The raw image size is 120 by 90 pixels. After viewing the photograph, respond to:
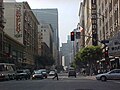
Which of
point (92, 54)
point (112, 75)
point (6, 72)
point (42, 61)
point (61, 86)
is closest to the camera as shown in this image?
point (61, 86)

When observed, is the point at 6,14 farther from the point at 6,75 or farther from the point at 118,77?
the point at 118,77

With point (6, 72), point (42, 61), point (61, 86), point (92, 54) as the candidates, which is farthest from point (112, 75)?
point (42, 61)

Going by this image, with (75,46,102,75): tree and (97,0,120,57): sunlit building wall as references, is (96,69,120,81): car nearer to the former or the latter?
(97,0,120,57): sunlit building wall

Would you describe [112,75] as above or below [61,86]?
above

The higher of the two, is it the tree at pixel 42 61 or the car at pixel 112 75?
the tree at pixel 42 61

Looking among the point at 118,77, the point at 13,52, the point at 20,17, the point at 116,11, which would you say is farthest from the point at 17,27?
the point at 118,77

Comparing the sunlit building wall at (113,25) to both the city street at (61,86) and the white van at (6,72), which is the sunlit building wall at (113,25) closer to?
the city street at (61,86)

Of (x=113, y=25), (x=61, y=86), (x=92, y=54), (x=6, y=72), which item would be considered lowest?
(x=61, y=86)

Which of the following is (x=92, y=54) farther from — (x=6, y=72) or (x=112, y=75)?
(x=112, y=75)

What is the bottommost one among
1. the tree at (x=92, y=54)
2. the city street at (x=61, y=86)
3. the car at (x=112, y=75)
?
the city street at (x=61, y=86)

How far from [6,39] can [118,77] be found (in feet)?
147

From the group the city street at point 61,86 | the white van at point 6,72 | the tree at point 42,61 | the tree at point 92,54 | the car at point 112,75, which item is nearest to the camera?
the city street at point 61,86

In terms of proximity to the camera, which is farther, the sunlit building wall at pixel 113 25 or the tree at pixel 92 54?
the tree at pixel 92 54

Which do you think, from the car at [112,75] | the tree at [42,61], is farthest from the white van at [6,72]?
the tree at [42,61]
